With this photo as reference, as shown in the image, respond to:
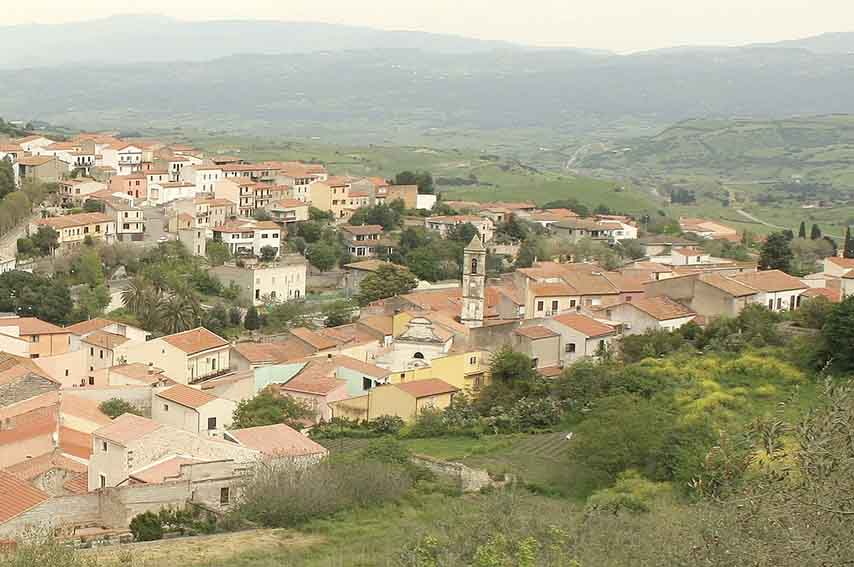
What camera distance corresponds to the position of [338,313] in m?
41.5

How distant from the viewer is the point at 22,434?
82.5 feet

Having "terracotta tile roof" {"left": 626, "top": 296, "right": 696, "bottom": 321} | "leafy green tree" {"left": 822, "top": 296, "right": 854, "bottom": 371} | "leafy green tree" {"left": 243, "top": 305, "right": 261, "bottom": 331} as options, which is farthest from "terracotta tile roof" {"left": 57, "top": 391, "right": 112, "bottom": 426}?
"leafy green tree" {"left": 822, "top": 296, "right": 854, "bottom": 371}

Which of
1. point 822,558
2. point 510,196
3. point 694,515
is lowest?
point 510,196

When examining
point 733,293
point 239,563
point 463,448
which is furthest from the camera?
point 733,293

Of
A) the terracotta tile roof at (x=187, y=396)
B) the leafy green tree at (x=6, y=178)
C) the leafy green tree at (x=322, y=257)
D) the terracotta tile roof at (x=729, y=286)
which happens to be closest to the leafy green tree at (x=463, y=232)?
the leafy green tree at (x=322, y=257)

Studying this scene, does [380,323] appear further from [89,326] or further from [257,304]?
[257,304]

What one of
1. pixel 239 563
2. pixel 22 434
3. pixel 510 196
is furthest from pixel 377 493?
pixel 510 196

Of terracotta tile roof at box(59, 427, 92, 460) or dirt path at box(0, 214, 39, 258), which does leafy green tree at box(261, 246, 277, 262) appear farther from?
terracotta tile roof at box(59, 427, 92, 460)

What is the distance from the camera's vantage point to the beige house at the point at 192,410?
27.7m

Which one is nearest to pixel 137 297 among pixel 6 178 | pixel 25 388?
pixel 25 388

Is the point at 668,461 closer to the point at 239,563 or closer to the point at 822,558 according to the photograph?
the point at 239,563

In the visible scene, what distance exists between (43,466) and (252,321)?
19.0 meters

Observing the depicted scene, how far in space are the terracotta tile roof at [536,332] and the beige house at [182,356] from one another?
7.90 m

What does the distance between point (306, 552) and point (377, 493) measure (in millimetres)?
3332
